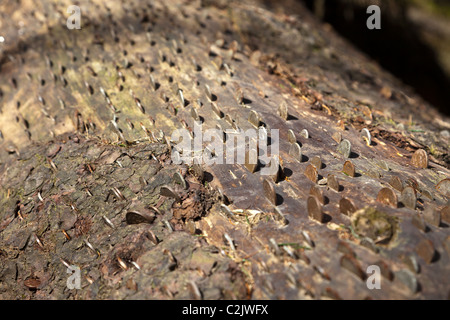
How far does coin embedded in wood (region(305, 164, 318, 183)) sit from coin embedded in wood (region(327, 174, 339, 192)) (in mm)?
128

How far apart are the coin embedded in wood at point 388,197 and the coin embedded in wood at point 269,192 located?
0.87m

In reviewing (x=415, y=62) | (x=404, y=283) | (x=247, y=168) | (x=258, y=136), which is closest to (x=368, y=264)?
(x=404, y=283)

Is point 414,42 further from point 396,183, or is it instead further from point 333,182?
point 333,182

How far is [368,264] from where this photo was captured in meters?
2.49

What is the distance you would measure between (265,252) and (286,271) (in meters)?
0.23

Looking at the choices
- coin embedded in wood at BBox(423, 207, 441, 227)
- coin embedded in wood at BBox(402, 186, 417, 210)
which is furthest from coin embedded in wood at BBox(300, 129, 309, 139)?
coin embedded in wood at BBox(423, 207, 441, 227)

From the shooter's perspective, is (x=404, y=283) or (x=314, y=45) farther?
(x=314, y=45)

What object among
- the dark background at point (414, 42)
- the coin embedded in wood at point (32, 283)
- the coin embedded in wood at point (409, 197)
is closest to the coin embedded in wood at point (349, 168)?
the coin embedded in wood at point (409, 197)

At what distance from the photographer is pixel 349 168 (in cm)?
333

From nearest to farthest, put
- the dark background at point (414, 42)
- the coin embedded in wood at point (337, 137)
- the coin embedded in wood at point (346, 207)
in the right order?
the coin embedded in wood at point (346, 207) < the coin embedded in wood at point (337, 137) < the dark background at point (414, 42)

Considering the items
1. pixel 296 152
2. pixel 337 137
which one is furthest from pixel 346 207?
pixel 337 137

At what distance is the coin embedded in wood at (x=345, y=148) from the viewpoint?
3615 millimetres

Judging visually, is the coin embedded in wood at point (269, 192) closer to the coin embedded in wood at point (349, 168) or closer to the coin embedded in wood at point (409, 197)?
the coin embedded in wood at point (349, 168)
